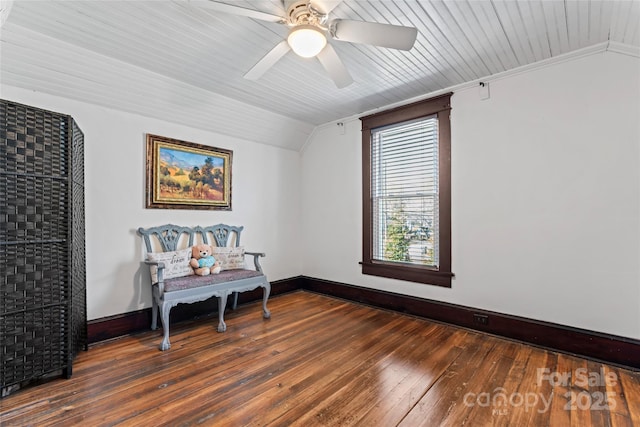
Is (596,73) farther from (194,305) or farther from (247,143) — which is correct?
(194,305)

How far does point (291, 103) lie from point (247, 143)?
3.01ft

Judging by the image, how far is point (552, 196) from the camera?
2.72 metres

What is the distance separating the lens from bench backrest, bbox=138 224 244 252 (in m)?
3.29

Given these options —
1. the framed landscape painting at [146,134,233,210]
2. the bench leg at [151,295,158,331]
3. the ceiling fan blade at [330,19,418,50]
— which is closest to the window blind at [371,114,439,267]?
the ceiling fan blade at [330,19,418,50]

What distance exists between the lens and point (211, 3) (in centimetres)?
164

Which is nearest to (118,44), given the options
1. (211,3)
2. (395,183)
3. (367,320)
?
(211,3)

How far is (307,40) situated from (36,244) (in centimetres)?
232

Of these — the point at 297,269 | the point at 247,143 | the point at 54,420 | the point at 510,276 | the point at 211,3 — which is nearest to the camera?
the point at 211,3

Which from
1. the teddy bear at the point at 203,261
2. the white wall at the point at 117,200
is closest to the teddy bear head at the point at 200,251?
the teddy bear at the point at 203,261

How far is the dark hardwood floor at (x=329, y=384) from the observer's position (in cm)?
180

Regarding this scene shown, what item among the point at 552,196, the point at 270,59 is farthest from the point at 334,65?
the point at 552,196

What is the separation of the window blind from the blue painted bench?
5.57ft

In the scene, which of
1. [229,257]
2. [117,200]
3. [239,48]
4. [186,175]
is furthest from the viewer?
[229,257]

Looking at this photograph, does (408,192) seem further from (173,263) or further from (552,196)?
(173,263)
